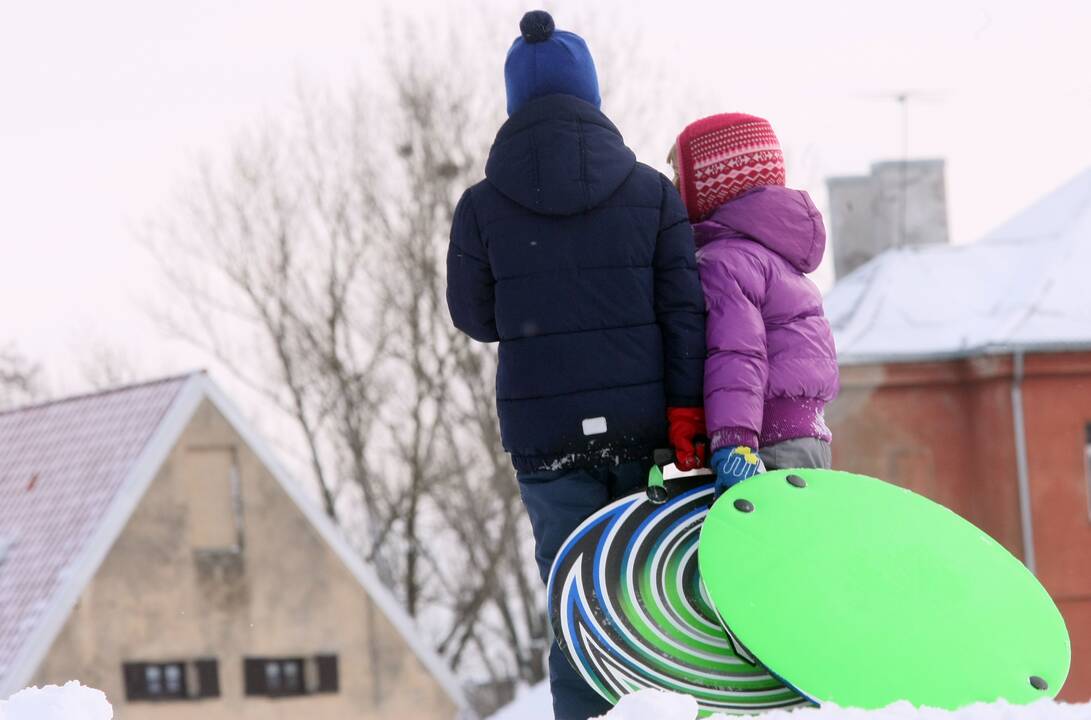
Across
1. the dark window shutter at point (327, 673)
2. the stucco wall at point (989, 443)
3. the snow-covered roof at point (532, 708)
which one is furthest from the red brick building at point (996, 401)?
the dark window shutter at point (327, 673)

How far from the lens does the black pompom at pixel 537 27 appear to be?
175 inches

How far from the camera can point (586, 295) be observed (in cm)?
430

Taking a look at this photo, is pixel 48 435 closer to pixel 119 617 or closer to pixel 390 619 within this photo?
pixel 119 617

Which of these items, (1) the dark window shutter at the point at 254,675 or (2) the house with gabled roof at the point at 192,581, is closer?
(2) the house with gabled roof at the point at 192,581

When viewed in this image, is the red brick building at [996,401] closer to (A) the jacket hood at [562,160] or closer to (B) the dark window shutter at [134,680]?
(B) the dark window shutter at [134,680]

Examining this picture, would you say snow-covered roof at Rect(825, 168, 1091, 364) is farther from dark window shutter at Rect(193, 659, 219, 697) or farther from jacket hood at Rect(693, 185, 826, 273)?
jacket hood at Rect(693, 185, 826, 273)

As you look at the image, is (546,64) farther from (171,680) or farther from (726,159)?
(171,680)


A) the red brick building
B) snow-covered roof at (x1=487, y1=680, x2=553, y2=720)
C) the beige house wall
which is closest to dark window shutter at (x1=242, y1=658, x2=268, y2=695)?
the beige house wall

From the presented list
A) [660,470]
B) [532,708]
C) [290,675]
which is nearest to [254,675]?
[290,675]

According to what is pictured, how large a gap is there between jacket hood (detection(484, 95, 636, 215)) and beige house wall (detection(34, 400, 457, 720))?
23.4 m

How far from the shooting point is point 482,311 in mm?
4512

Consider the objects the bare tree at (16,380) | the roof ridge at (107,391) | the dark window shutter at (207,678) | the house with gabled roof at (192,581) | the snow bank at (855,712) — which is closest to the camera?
the snow bank at (855,712)

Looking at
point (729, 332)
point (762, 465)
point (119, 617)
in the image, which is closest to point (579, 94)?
point (729, 332)

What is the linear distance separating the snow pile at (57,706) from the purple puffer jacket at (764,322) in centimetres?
167
